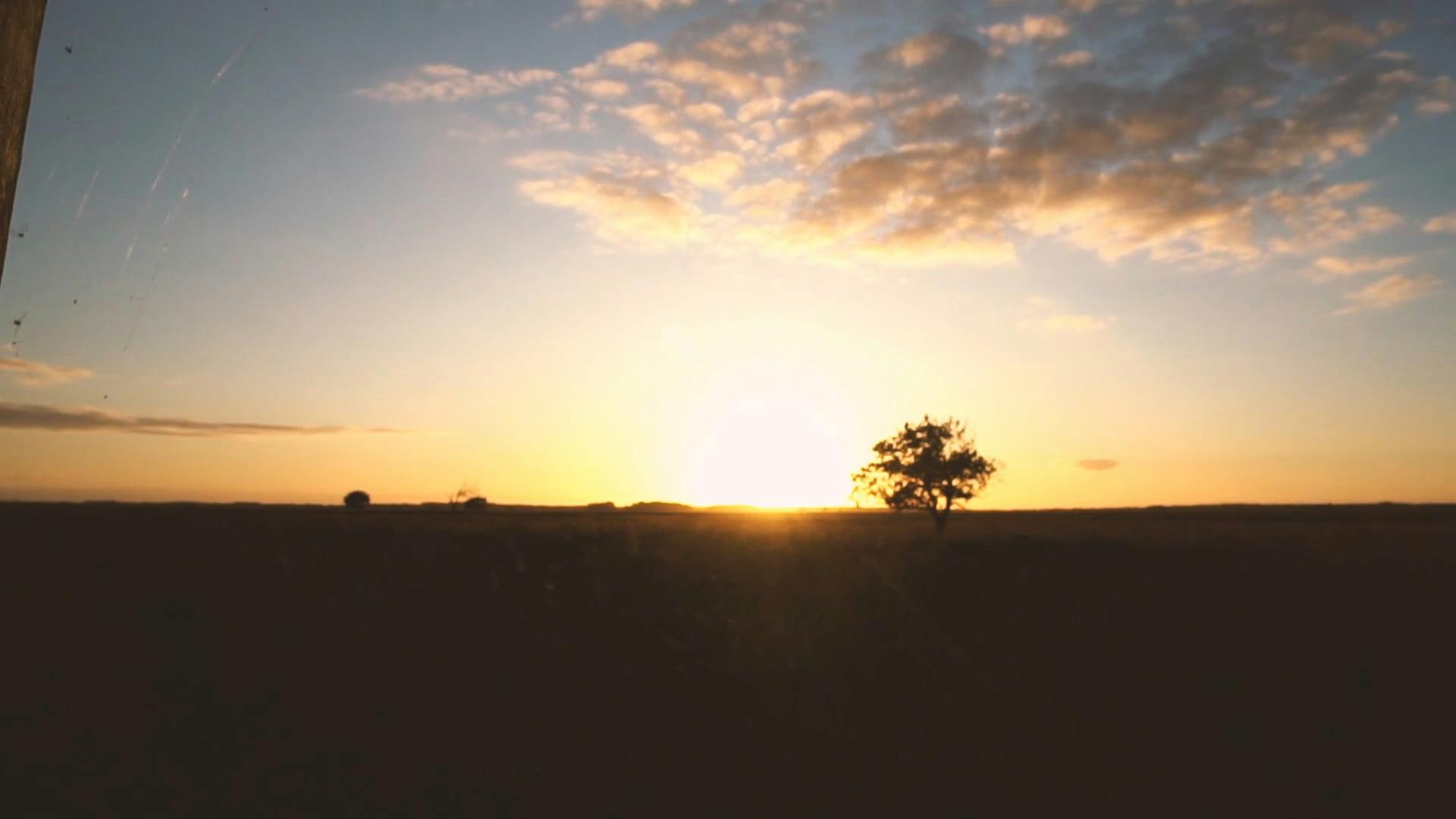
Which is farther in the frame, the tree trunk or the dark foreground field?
the dark foreground field

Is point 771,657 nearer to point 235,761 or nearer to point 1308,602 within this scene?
point 235,761

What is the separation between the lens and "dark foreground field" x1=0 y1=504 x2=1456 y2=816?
821 cm

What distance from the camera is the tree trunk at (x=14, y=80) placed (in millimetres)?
2021

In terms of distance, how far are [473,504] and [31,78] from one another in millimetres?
115794

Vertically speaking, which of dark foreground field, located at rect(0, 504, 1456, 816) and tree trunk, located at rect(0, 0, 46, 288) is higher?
tree trunk, located at rect(0, 0, 46, 288)

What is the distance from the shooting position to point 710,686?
1090 centimetres

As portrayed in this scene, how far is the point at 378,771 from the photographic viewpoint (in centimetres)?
824

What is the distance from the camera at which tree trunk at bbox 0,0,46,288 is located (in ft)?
6.63

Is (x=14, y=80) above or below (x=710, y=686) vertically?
above

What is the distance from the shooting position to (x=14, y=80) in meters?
2.05

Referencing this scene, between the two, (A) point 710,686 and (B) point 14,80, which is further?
(A) point 710,686

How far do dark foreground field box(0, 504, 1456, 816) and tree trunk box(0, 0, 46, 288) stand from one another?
6.86 m

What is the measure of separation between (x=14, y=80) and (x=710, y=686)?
987cm

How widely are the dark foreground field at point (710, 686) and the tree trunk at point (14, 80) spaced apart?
6860 millimetres
